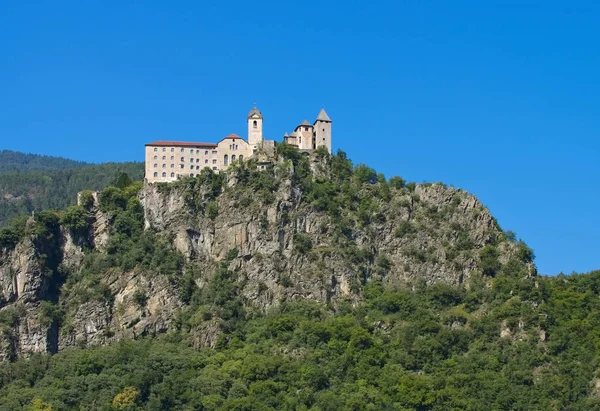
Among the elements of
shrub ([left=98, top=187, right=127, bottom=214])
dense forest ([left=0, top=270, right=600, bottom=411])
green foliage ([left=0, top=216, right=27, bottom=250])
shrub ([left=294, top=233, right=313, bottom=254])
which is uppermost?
shrub ([left=98, top=187, right=127, bottom=214])

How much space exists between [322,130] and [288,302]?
2360cm

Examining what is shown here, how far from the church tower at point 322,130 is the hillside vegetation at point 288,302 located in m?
2.60

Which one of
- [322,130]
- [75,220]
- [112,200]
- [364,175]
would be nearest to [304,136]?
[322,130]

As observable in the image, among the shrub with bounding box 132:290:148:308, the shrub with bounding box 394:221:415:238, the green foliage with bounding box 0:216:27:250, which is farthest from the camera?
the shrub with bounding box 394:221:415:238

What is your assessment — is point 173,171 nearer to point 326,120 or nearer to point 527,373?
point 326,120

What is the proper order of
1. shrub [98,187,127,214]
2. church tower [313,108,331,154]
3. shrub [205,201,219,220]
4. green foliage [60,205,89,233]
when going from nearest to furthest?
shrub [205,201,219,220] < green foliage [60,205,89,233] < shrub [98,187,127,214] < church tower [313,108,331,154]

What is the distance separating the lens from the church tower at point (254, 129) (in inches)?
5212

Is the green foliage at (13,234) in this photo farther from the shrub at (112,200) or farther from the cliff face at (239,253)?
the shrub at (112,200)

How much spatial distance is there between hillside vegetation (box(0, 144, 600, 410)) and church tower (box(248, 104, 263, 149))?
16.0 feet

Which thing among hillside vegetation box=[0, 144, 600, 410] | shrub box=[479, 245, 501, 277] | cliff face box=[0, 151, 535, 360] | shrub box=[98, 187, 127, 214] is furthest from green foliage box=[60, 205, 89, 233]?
shrub box=[479, 245, 501, 277]

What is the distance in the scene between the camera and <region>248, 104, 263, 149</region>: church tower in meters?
132

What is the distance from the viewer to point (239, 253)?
400ft

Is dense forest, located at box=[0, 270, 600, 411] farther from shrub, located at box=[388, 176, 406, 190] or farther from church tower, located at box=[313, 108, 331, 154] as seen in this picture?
church tower, located at box=[313, 108, 331, 154]

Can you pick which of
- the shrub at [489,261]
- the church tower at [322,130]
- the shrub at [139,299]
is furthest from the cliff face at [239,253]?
the church tower at [322,130]
